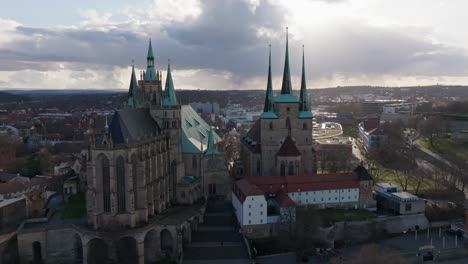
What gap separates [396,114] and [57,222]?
14993 centimetres

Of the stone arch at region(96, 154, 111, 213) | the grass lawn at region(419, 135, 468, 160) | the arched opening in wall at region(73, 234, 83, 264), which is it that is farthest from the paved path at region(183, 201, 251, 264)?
the grass lawn at region(419, 135, 468, 160)

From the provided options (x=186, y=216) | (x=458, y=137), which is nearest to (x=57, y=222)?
(x=186, y=216)

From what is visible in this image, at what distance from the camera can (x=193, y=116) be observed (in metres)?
74.6

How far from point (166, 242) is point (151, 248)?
1871mm

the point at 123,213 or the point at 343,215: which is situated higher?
the point at 123,213

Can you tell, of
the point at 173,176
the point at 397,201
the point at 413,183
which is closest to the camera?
the point at 397,201

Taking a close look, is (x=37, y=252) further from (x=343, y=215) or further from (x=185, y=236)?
(x=343, y=215)

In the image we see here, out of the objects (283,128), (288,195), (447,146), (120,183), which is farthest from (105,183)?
(447,146)

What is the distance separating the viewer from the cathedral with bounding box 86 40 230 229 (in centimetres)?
4878

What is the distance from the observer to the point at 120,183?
162 feet

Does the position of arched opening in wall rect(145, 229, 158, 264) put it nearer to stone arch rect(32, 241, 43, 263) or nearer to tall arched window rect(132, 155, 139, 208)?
tall arched window rect(132, 155, 139, 208)

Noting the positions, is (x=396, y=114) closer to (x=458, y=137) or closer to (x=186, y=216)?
(x=458, y=137)

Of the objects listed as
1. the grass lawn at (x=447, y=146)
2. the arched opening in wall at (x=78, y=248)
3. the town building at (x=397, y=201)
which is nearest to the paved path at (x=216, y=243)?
the arched opening in wall at (x=78, y=248)

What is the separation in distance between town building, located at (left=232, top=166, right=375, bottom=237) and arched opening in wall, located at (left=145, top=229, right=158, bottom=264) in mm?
11203
